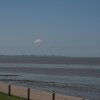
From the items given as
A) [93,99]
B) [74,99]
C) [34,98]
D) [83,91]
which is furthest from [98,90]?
[74,99]

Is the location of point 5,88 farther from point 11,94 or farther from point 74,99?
point 74,99

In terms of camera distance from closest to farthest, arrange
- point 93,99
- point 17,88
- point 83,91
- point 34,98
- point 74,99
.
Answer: point 74,99
point 34,98
point 17,88
point 93,99
point 83,91

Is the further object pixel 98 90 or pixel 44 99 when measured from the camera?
pixel 98 90

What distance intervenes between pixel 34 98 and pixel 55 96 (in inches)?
71.0

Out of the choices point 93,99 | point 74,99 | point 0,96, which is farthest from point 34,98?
point 93,99

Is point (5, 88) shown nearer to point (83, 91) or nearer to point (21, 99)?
point (21, 99)

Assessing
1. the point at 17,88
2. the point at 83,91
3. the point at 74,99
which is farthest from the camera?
the point at 83,91

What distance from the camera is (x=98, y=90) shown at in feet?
116

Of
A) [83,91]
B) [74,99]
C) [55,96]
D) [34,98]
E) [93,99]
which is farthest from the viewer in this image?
[83,91]

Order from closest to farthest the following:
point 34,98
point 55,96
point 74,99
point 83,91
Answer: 1. point 74,99
2. point 55,96
3. point 34,98
4. point 83,91

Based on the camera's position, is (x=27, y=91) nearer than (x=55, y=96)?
No

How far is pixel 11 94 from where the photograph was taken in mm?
22016

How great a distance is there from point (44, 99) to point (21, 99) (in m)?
1.53

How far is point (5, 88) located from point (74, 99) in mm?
7299
